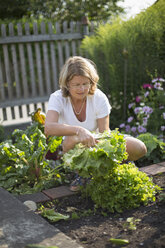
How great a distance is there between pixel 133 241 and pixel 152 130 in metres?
2.60

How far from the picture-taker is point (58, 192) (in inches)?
102

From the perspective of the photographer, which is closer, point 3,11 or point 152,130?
point 152,130

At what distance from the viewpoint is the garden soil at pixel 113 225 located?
178 centimetres

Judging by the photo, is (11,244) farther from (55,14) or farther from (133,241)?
(55,14)

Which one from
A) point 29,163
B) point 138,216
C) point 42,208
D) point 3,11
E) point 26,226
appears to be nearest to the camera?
point 26,226

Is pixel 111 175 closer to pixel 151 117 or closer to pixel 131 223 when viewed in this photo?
pixel 131 223

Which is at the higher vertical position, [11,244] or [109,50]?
[109,50]

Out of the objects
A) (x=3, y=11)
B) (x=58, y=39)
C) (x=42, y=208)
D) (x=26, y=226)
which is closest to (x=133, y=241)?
(x=26, y=226)

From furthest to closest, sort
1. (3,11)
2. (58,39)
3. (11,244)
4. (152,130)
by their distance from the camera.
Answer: (3,11), (58,39), (152,130), (11,244)

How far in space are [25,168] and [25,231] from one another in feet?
3.08

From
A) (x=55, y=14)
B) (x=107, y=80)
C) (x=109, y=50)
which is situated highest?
(x=55, y=14)

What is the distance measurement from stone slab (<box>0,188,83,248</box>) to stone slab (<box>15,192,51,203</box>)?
0.86ft

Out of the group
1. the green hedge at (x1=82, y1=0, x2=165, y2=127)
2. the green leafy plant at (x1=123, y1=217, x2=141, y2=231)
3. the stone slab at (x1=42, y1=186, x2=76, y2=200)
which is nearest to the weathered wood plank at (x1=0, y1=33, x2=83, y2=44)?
the green hedge at (x1=82, y1=0, x2=165, y2=127)

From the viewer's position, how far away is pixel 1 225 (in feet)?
6.26
